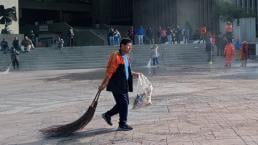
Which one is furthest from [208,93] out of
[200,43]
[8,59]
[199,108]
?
[200,43]

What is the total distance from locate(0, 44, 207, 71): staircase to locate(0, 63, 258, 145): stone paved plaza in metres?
14.4

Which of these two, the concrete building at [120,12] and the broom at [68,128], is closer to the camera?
the broom at [68,128]

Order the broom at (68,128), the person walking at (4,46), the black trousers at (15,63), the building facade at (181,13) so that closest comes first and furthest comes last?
the broom at (68,128), the black trousers at (15,63), the person walking at (4,46), the building facade at (181,13)

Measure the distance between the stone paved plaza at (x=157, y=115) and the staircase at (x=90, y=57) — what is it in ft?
47.3

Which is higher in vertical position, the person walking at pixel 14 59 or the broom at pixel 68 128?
the person walking at pixel 14 59

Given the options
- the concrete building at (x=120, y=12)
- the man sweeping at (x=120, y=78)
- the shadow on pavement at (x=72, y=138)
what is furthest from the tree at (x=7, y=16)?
the man sweeping at (x=120, y=78)

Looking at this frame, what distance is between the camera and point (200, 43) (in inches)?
1490

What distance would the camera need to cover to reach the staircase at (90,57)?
106ft

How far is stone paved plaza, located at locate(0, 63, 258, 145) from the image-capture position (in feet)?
27.3

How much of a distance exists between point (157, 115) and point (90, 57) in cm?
2365

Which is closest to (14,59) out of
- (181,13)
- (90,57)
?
(90,57)

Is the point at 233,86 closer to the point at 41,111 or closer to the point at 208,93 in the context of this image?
the point at 208,93

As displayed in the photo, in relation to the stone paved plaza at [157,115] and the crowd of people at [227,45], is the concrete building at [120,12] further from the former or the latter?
the stone paved plaza at [157,115]

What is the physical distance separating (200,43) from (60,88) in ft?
69.3
